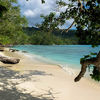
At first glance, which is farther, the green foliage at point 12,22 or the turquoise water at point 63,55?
the turquoise water at point 63,55

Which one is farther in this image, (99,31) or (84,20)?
(84,20)

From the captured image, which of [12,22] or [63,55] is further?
[63,55]

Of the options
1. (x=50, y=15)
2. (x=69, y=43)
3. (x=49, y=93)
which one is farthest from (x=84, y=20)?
(x=69, y=43)

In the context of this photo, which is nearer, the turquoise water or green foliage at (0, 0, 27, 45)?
green foliage at (0, 0, 27, 45)

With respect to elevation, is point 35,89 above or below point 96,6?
below

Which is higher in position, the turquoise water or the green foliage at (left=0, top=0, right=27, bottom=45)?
the green foliage at (left=0, top=0, right=27, bottom=45)

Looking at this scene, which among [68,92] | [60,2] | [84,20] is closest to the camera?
[84,20]

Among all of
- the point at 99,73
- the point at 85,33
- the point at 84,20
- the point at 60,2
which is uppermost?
the point at 60,2

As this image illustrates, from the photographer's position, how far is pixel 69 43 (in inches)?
5901

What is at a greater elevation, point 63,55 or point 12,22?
point 12,22

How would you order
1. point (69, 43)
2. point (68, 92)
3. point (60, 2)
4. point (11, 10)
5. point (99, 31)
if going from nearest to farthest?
point (99, 31)
point (60, 2)
point (68, 92)
point (11, 10)
point (69, 43)

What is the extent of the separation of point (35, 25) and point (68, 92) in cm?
337

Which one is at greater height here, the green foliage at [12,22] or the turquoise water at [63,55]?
the green foliage at [12,22]

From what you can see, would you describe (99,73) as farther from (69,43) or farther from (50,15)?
(69,43)
